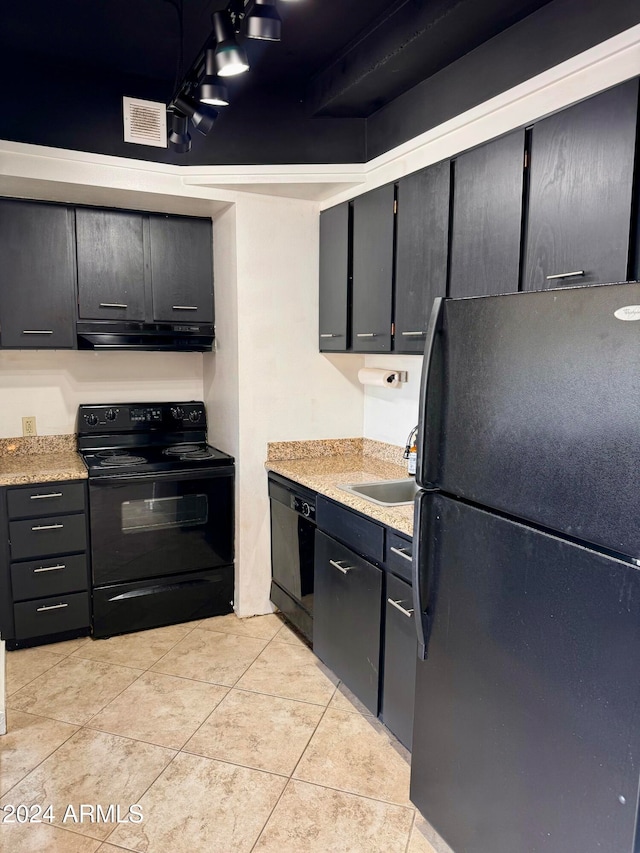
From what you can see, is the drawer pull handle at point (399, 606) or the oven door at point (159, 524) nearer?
the drawer pull handle at point (399, 606)

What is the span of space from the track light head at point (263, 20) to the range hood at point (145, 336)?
1711mm

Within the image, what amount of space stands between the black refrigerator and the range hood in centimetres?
201

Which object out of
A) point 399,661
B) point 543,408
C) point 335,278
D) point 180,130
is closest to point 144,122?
point 180,130

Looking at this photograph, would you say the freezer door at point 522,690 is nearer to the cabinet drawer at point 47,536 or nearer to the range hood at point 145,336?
the cabinet drawer at point 47,536

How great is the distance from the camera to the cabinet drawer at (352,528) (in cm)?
221

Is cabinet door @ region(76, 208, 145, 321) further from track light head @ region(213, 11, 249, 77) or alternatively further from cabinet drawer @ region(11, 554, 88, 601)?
track light head @ region(213, 11, 249, 77)

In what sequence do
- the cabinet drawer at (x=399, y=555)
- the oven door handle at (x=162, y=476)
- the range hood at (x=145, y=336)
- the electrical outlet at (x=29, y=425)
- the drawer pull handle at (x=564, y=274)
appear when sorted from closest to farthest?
the drawer pull handle at (x=564, y=274) < the cabinet drawer at (x=399, y=555) < the oven door handle at (x=162, y=476) < the range hood at (x=145, y=336) < the electrical outlet at (x=29, y=425)

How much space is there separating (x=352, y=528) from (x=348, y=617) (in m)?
0.39

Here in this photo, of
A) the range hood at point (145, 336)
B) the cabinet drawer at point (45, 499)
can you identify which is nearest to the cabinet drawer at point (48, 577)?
the cabinet drawer at point (45, 499)

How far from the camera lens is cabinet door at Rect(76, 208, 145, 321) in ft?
9.84

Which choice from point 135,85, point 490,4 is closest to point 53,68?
point 135,85

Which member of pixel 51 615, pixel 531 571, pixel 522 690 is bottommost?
pixel 51 615

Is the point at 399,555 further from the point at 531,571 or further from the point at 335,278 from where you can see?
the point at 335,278

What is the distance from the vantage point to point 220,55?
180 centimetres
